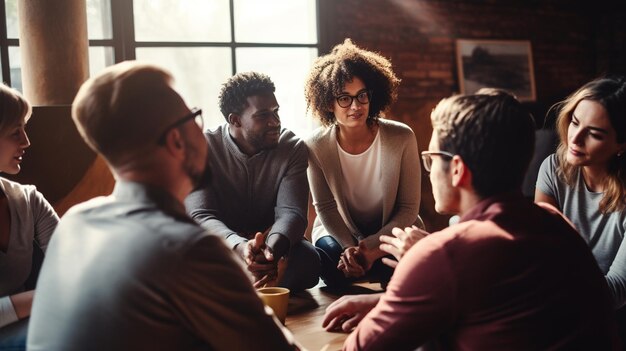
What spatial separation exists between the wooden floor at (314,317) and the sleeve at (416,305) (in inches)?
12.9

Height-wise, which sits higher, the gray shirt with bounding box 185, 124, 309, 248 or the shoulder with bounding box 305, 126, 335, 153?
the shoulder with bounding box 305, 126, 335, 153

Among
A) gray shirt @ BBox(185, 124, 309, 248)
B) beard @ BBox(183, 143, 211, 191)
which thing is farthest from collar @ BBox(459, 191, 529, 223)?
gray shirt @ BBox(185, 124, 309, 248)

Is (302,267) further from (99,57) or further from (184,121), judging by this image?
(99,57)

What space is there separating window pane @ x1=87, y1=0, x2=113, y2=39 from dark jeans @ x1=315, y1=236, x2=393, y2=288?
7.49ft

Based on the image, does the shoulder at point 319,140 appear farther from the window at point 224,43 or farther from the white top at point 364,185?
the window at point 224,43

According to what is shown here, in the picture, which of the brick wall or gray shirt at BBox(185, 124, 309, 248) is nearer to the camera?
gray shirt at BBox(185, 124, 309, 248)

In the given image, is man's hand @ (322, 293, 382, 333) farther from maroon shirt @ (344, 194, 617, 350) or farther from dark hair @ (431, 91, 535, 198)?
dark hair @ (431, 91, 535, 198)

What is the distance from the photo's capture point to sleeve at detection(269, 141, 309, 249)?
2.41 meters

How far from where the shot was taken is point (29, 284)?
1841 mm

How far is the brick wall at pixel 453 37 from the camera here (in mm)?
4988

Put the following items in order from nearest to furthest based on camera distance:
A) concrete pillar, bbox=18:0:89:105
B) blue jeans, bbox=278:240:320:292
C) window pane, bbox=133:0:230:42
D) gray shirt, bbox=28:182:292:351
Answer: gray shirt, bbox=28:182:292:351
blue jeans, bbox=278:240:320:292
concrete pillar, bbox=18:0:89:105
window pane, bbox=133:0:230:42

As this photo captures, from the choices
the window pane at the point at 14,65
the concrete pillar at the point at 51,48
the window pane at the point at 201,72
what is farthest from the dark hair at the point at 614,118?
the window pane at the point at 14,65

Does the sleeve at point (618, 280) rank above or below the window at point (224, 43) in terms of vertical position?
below

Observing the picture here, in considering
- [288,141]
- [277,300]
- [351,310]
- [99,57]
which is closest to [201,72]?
[99,57]
